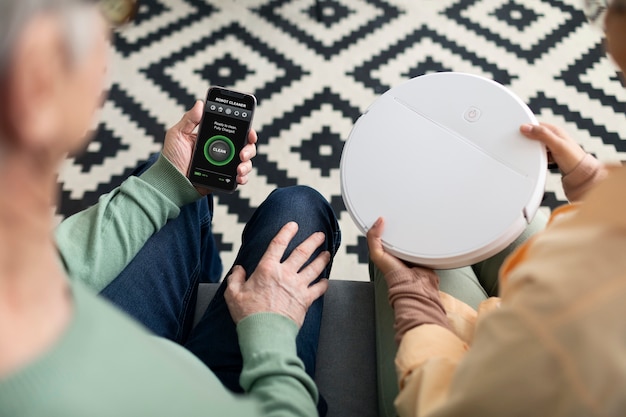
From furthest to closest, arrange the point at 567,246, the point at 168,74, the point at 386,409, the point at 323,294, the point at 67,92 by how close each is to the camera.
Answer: the point at 168,74
the point at 323,294
the point at 386,409
the point at 567,246
the point at 67,92

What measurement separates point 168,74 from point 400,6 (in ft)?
2.33

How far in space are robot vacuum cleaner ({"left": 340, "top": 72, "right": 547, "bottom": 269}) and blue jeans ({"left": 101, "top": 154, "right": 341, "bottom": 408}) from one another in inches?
3.9

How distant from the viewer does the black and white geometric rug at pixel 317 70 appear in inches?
49.0

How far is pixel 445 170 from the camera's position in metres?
0.68

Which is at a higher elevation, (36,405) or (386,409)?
(36,405)

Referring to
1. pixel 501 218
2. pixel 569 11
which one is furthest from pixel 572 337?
pixel 569 11

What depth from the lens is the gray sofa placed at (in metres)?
0.65

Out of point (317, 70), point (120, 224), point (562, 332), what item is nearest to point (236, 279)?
point (120, 224)

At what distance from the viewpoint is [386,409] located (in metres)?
0.61

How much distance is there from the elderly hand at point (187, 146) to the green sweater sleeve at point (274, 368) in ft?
0.87

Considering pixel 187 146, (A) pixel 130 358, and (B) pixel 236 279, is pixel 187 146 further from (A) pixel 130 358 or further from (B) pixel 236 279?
(A) pixel 130 358

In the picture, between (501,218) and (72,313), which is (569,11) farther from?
(72,313)

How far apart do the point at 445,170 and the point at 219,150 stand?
35 centimetres

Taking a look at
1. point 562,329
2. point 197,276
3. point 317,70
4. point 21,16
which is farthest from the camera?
point 317,70
